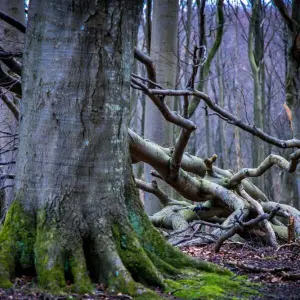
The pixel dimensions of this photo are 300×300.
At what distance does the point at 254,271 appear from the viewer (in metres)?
5.13

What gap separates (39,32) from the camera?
161 inches

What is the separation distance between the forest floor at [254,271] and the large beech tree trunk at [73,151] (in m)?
0.26

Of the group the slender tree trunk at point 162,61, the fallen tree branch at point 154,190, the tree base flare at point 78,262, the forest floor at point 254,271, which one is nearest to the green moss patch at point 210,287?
the tree base flare at point 78,262

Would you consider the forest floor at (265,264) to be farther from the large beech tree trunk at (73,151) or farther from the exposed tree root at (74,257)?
the large beech tree trunk at (73,151)

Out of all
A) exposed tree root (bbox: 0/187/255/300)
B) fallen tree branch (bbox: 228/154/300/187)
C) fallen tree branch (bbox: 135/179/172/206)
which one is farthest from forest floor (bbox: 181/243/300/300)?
fallen tree branch (bbox: 135/179/172/206)

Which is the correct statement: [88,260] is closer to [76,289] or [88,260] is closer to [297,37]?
[76,289]

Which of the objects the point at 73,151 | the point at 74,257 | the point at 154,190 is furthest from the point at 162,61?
the point at 74,257

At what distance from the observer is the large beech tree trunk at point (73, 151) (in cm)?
391

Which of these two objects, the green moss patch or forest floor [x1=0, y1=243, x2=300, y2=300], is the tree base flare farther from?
forest floor [x1=0, y1=243, x2=300, y2=300]

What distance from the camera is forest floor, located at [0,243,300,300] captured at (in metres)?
3.53

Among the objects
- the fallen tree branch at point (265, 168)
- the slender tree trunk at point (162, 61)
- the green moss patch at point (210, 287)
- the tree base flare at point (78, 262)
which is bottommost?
the green moss patch at point (210, 287)

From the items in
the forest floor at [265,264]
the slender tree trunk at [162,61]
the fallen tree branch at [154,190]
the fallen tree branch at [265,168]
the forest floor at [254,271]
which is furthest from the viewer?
the slender tree trunk at [162,61]

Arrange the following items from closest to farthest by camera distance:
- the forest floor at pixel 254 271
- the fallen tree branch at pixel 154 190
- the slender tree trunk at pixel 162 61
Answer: the forest floor at pixel 254 271 < the fallen tree branch at pixel 154 190 < the slender tree trunk at pixel 162 61

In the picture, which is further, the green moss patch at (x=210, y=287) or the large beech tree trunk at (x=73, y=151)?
the green moss patch at (x=210, y=287)
